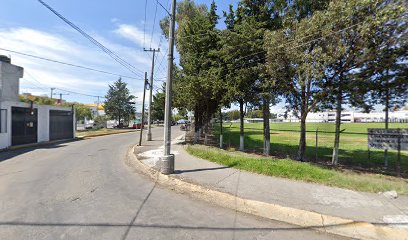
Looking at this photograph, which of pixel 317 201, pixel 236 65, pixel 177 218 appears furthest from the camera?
pixel 236 65

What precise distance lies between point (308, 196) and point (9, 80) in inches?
949

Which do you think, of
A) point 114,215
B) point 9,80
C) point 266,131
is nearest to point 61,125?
point 9,80

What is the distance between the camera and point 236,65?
527 inches

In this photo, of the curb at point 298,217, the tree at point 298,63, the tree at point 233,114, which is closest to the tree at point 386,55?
the tree at point 298,63

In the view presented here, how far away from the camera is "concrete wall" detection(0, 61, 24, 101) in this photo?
19219mm

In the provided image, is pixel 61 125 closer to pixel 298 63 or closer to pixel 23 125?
pixel 23 125

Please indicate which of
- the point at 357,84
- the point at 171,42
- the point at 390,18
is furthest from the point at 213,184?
the point at 390,18

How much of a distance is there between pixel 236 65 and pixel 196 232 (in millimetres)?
10621

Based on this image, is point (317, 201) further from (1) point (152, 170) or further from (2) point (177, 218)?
(1) point (152, 170)

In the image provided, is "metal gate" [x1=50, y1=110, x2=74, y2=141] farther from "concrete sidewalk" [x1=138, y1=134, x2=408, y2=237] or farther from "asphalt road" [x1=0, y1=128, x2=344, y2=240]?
"concrete sidewalk" [x1=138, y1=134, x2=408, y2=237]

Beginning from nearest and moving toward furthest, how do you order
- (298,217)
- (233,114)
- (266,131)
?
(298,217) < (266,131) < (233,114)

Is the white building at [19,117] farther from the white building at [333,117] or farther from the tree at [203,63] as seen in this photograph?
the white building at [333,117]

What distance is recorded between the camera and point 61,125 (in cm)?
2483

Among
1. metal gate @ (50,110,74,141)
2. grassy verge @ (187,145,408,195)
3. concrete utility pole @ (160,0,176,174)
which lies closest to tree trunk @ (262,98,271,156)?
grassy verge @ (187,145,408,195)
